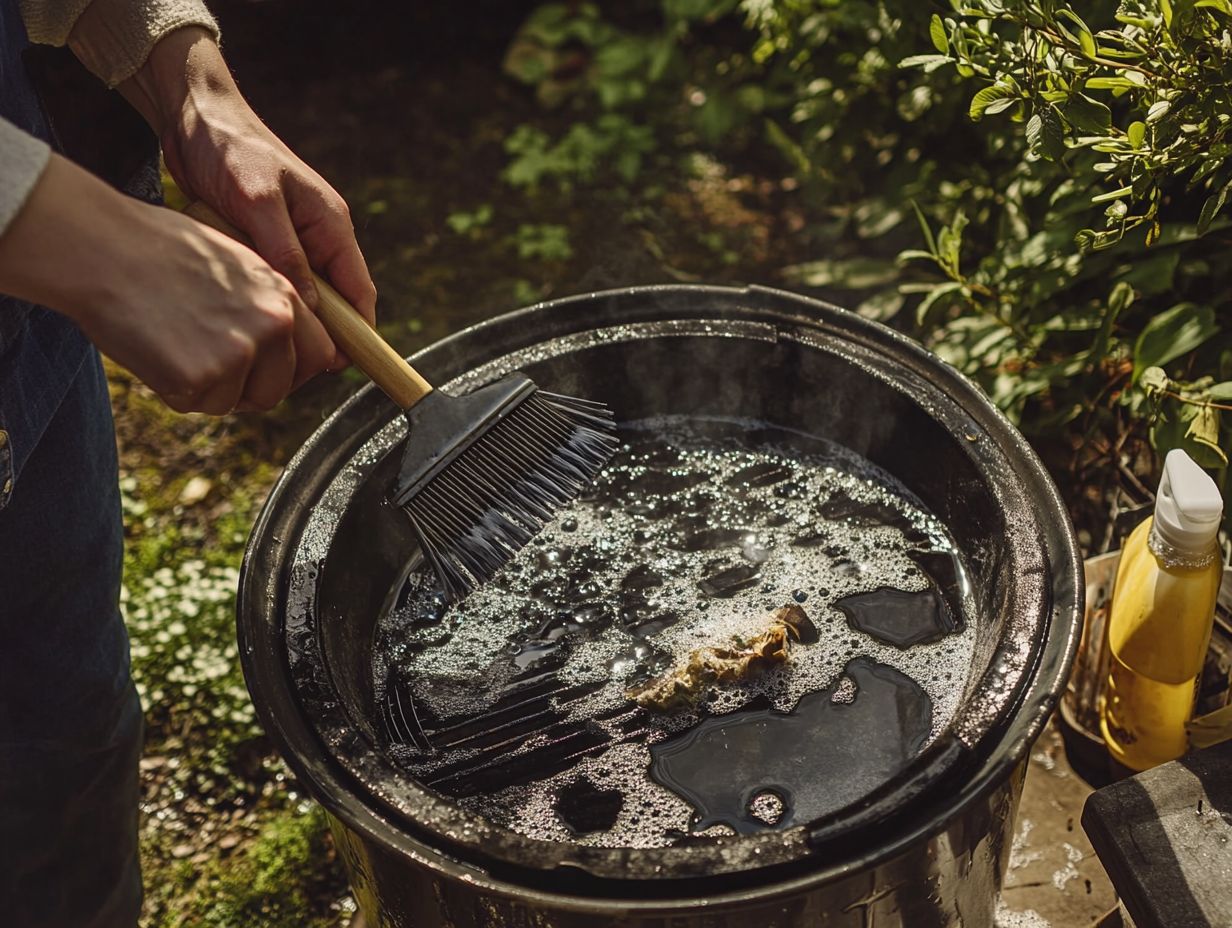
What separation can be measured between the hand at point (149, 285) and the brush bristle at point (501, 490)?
61 cm

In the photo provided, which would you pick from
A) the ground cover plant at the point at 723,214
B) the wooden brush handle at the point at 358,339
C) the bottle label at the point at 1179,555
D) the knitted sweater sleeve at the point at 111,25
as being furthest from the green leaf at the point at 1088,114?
the knitted sweater sleeve at the point at 111,25

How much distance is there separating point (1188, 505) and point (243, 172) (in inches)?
74.5

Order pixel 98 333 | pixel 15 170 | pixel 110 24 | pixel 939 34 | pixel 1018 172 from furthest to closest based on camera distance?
pixel 1018 172 < pixel 939 34 < pixel 110 24 < pixel 98 333 < pixel 15 170

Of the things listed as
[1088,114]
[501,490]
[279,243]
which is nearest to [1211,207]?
[1088,114]

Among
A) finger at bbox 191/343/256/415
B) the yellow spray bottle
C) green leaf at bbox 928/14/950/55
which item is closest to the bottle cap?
the yellow spray bottle

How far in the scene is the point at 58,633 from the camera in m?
2.31

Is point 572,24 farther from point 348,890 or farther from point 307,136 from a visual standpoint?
point 348,890

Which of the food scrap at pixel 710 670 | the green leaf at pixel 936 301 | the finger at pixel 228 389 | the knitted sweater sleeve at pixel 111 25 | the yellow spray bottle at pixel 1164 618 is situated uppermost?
the knitted sweater sleeve at pixel 111 25

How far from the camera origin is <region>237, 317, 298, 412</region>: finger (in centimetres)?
157

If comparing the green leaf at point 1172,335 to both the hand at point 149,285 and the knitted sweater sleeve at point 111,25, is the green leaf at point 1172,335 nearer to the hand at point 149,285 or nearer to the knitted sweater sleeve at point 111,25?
the hand at point 149,285

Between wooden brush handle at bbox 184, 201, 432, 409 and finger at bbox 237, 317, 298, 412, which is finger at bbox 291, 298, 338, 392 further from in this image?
wooden brush handle at bbox 184, 201, 432, 409

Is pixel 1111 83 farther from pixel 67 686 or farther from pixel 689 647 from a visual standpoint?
pixel 67 686

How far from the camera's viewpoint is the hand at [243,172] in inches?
75.6

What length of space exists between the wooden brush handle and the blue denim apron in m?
0.38
